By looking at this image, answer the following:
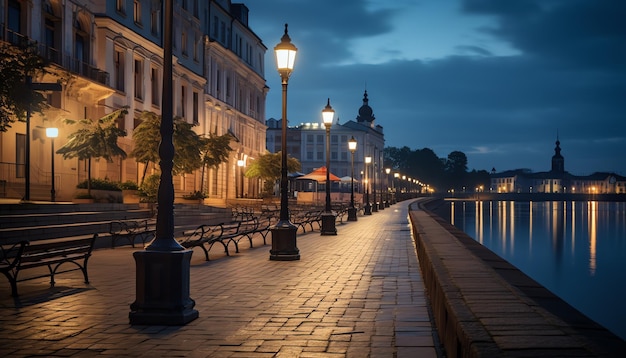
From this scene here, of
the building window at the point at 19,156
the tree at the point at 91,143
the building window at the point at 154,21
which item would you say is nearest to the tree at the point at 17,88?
the tree at the point at 91,143

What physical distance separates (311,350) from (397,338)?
103 cm

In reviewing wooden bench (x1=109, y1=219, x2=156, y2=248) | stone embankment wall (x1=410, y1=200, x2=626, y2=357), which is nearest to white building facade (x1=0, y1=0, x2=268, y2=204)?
wooden bench (x1=109, y1=219, x2=156, y2=248)

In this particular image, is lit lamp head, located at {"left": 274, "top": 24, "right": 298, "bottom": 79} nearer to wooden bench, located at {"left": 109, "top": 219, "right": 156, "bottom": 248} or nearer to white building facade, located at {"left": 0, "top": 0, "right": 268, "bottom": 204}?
wooden bench, located at {"left": 109, "top": 219, "right": 156, "bottom": 248}

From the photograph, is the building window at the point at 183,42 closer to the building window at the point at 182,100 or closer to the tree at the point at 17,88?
the building window at the point at 182,100

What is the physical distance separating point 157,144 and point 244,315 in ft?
81.3

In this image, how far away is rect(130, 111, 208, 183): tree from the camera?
3234 centimetres

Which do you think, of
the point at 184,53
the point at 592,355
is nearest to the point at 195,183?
the point at 184,53

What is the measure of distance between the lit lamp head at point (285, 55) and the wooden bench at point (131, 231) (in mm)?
5461

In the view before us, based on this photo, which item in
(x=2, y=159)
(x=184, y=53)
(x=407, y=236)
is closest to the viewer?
(x=407, y=236)

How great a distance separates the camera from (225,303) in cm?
938

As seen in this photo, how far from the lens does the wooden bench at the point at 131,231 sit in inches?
730

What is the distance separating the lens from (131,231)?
19203 mm

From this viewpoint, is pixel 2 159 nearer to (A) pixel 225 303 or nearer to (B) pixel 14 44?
(B) pixel 14 44

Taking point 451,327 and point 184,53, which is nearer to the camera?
point 451,327
